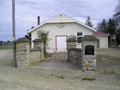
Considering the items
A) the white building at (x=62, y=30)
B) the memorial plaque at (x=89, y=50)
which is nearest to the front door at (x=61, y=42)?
the white building at (x=62, y=30)

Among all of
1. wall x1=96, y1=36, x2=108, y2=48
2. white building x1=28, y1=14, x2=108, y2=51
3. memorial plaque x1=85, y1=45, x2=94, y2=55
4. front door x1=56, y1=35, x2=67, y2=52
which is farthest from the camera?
wall x1=96, y1=36, x2=108, y2=48

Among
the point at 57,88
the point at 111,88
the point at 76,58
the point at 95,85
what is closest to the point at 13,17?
the point at 76,58

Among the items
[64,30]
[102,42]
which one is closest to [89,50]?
[64,30]

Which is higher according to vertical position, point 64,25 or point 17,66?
point 64,25

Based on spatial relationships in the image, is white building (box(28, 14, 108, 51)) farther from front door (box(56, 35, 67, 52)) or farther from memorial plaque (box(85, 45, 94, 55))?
memorial plaque (box(85, 45, 94, 55))

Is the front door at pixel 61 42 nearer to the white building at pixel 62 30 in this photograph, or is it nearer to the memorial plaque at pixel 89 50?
the white building at pixel 62 30

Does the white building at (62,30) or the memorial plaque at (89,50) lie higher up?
the white building at (62,30)

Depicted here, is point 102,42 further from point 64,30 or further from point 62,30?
point 62,30

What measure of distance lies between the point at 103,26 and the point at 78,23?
120ft

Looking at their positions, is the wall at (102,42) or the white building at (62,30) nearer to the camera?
the white building at (62,30)

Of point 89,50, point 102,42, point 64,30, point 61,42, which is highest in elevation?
point 64,30

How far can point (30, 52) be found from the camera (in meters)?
8.30

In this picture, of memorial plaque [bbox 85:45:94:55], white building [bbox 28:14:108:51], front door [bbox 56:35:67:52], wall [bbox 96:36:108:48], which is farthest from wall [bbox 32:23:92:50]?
wall [bbox 96:36:108:48]

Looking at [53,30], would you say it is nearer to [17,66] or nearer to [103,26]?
[17,66]
